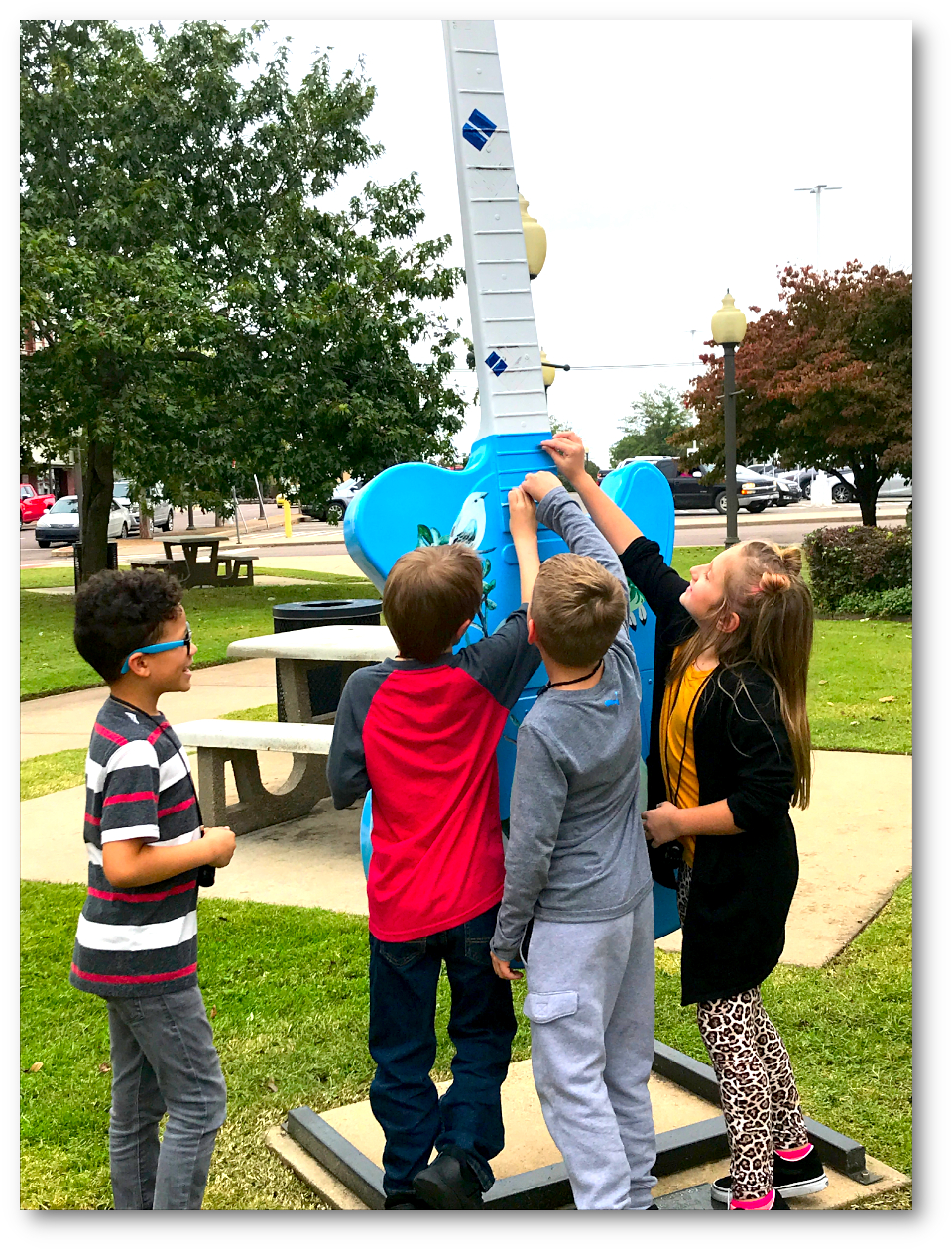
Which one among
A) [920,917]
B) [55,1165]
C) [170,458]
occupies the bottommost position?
[55,1165]

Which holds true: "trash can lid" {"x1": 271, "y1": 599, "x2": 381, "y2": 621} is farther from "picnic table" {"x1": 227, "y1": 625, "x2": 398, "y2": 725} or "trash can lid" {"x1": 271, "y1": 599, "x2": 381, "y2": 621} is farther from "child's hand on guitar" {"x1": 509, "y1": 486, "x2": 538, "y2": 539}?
"child's hand on guitar" {"x1": 509, "y1": 486, "x2": 538, "y2": 539}

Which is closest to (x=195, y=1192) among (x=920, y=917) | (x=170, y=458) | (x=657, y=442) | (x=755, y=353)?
(x=920, y=917)

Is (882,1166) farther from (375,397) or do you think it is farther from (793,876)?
(375,397)

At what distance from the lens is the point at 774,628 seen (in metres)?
2.31

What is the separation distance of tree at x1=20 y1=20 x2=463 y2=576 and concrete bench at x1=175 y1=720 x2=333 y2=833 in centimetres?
827

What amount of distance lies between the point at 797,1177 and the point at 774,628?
1.22m

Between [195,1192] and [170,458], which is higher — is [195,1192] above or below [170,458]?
below

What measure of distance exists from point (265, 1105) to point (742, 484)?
31696 mm

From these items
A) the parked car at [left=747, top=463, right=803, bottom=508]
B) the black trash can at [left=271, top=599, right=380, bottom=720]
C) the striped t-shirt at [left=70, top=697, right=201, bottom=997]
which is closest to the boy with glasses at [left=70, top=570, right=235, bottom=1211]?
the striped t-shirt at [left=70, top=697, right=201, bottom=997]

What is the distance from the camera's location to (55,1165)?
2.84 meters

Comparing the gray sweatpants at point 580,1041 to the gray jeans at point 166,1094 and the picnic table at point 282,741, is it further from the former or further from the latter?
the picnic table at point 282,741

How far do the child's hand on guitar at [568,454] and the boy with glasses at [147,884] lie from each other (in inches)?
35.8

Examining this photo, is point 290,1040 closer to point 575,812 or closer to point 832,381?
point 575,812

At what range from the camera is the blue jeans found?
227 centimetres
